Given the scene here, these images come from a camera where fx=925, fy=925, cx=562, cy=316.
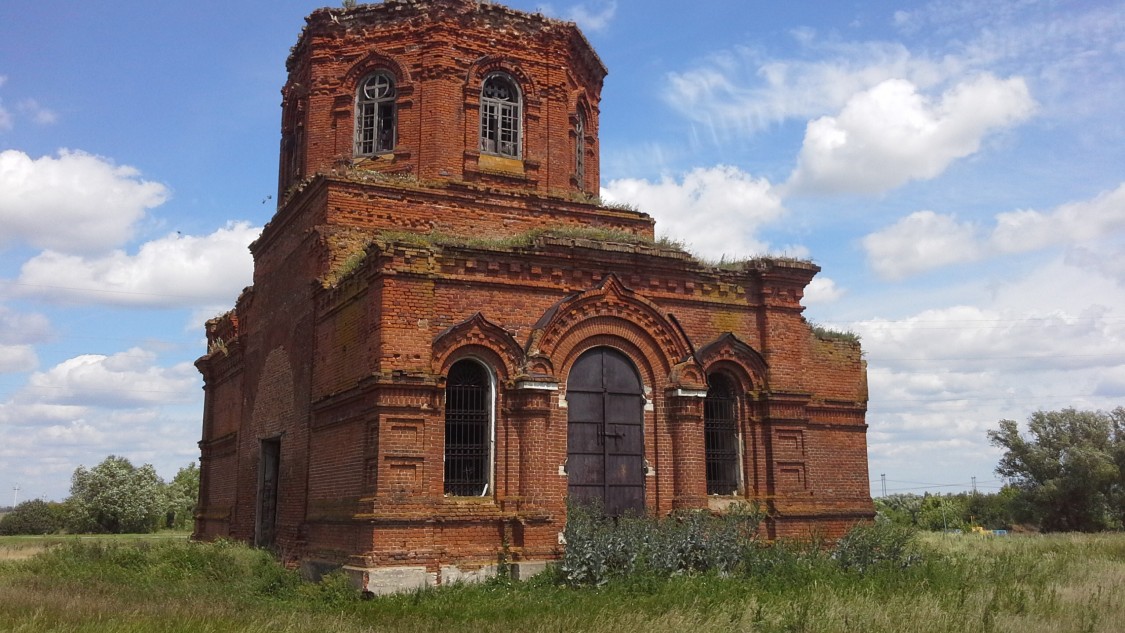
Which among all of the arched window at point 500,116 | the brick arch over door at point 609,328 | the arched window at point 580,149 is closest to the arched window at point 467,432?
the brick arch over door at point 609,328

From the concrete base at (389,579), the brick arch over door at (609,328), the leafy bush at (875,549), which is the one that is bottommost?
the concrete base at (389,579)

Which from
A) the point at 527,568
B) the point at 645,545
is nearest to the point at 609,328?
the point at 645,545

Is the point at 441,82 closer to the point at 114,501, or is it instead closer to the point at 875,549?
the point at 875,549

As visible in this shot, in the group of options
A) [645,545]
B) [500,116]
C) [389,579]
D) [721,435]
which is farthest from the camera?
[500,116]

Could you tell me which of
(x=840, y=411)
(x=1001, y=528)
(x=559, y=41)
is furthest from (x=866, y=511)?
(x=1001, y=528)

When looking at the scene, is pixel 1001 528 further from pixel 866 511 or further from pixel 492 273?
pixel 492 273

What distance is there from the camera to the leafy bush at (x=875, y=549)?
14.2 m

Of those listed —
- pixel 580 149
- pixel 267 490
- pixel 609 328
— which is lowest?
pixel 267 490

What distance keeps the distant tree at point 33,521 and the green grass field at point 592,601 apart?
34.6 metres

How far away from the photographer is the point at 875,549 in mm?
14258

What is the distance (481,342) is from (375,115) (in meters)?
6.83

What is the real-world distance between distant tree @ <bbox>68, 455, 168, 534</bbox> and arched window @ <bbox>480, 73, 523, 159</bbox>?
3586 cm

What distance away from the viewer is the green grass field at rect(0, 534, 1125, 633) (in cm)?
995

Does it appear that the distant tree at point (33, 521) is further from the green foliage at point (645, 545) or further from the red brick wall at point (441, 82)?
the green foliage at point (645, 545)
